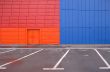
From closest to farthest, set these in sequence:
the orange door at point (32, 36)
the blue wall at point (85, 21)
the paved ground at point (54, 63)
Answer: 1. the paved ground at point (54, 63)
2. the blue wall at point (85, 21)
3. the orange door at point (32, 36)

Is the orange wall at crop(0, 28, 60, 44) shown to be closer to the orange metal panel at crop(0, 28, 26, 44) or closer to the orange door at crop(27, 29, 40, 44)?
the orange metal panel at crop(0, 28, 26, 44)

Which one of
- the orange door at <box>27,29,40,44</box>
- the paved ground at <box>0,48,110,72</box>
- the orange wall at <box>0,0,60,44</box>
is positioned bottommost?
the paved ground at <box>0,48,110,72</box>

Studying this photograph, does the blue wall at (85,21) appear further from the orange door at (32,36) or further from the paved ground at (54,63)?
the paved ground at (54,63)

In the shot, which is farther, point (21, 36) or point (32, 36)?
point (32, 36)

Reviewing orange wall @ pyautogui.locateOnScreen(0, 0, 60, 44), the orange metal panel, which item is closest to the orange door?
orange wall @ pyautogui.locateOnScreen(0, 0, 60, 44)

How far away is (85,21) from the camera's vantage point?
3041 centimetres

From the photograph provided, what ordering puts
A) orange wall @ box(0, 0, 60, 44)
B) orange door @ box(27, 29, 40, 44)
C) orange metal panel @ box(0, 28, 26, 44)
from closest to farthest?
orange wall @ box(0, 0, 60, 44)
orange metal panel @ box(0, 28, 26, 44)
orange door @ box(27, 29, 40, 44)

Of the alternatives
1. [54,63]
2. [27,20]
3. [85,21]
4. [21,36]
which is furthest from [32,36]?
[54,63]

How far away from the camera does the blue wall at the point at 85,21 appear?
3028 cm

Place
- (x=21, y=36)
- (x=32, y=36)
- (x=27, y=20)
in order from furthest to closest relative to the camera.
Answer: (x=32, y=36) → (x=21, y=36) → (x=27, y=20)

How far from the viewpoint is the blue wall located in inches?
1192

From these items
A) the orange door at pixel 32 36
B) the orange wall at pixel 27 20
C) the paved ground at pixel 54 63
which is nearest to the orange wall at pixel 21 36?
the orange wall at pixel 27 20

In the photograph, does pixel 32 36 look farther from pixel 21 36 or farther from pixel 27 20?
pixel 27 20

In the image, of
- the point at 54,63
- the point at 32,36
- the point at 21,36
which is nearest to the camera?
the point at 54,63
